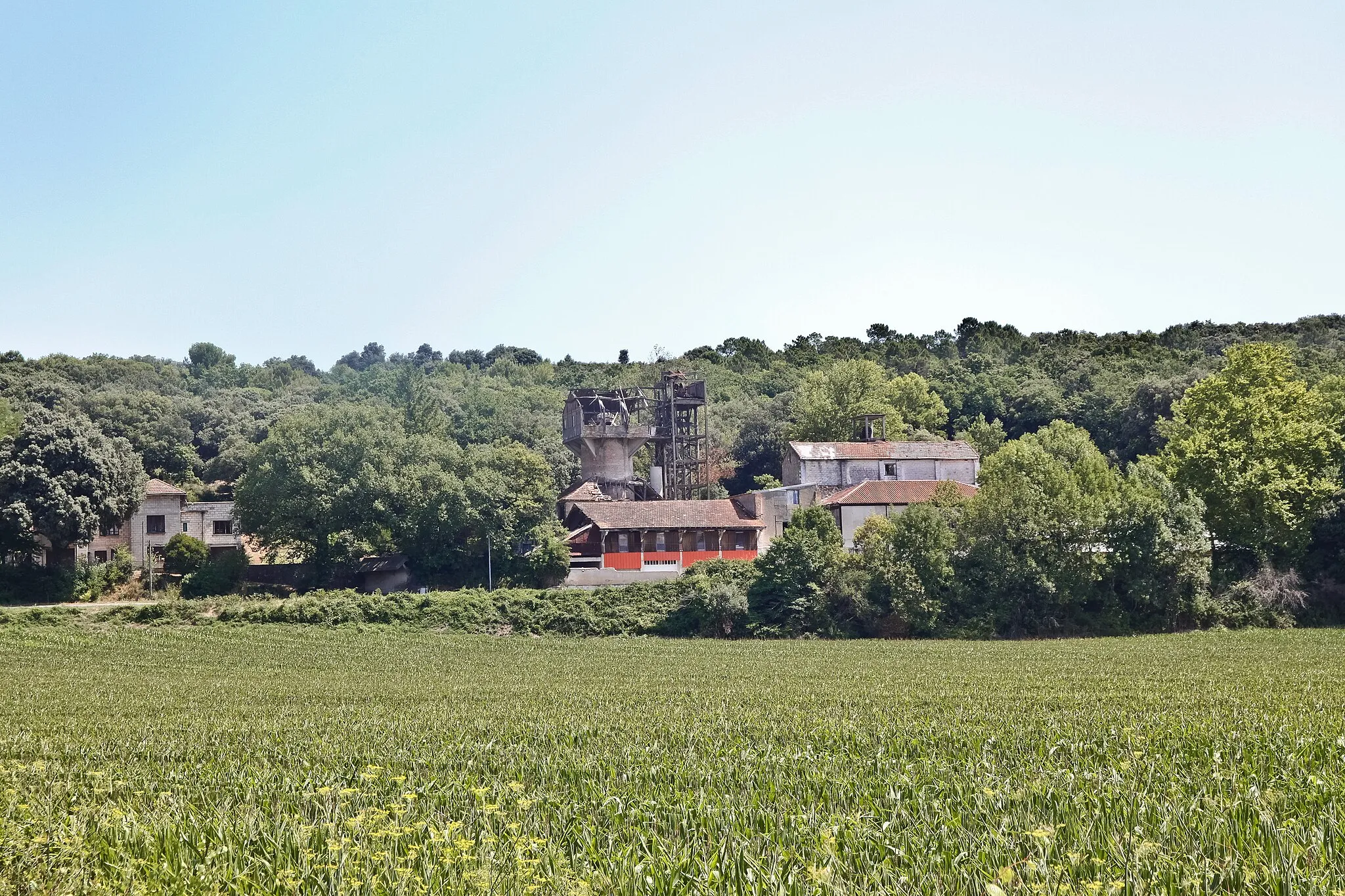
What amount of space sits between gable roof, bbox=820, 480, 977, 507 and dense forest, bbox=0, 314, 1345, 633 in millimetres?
12455

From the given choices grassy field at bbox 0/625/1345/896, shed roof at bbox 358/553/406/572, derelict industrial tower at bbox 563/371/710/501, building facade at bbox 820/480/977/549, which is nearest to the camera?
grassy field at bbox 0/625/1345/896

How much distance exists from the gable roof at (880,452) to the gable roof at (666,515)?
6823mm

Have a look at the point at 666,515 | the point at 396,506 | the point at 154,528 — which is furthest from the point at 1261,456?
the point at 154,528

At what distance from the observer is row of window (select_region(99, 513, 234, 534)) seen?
70.6 meters

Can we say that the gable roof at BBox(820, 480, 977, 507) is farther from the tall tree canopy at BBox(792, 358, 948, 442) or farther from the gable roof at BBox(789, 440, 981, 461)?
the tall tree canopy at BBox(792, 358, 948, 442)

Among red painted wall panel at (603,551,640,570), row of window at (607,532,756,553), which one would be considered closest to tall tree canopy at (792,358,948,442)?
row of window at (607,532,756,553)

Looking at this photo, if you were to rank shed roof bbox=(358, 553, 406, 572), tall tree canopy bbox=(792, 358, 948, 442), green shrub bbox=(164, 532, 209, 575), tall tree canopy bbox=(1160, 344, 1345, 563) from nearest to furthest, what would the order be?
tall tree canopy bbox=(1160, 344, 1345, 563), shed roof bbox=(358, 553, 406, 572), green shrub bbox=(164, 532, 209, 575), tall tree canopy bbox=(792, 358, 948, 442)

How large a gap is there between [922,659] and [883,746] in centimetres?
2456

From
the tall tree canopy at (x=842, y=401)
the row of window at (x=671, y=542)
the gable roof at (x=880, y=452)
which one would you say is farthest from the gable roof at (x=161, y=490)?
the tall tree canopy at (x=842, y=401)

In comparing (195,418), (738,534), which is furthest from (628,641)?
(195,418)

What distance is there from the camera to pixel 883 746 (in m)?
19.0

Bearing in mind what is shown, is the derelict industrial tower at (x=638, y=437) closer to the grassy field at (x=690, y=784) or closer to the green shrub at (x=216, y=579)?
the green shrub at (x=216, y=579)

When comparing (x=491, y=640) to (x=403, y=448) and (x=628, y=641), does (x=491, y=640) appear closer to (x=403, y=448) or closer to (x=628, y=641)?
(x=628, y=641)

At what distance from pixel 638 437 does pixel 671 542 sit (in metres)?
15.8
